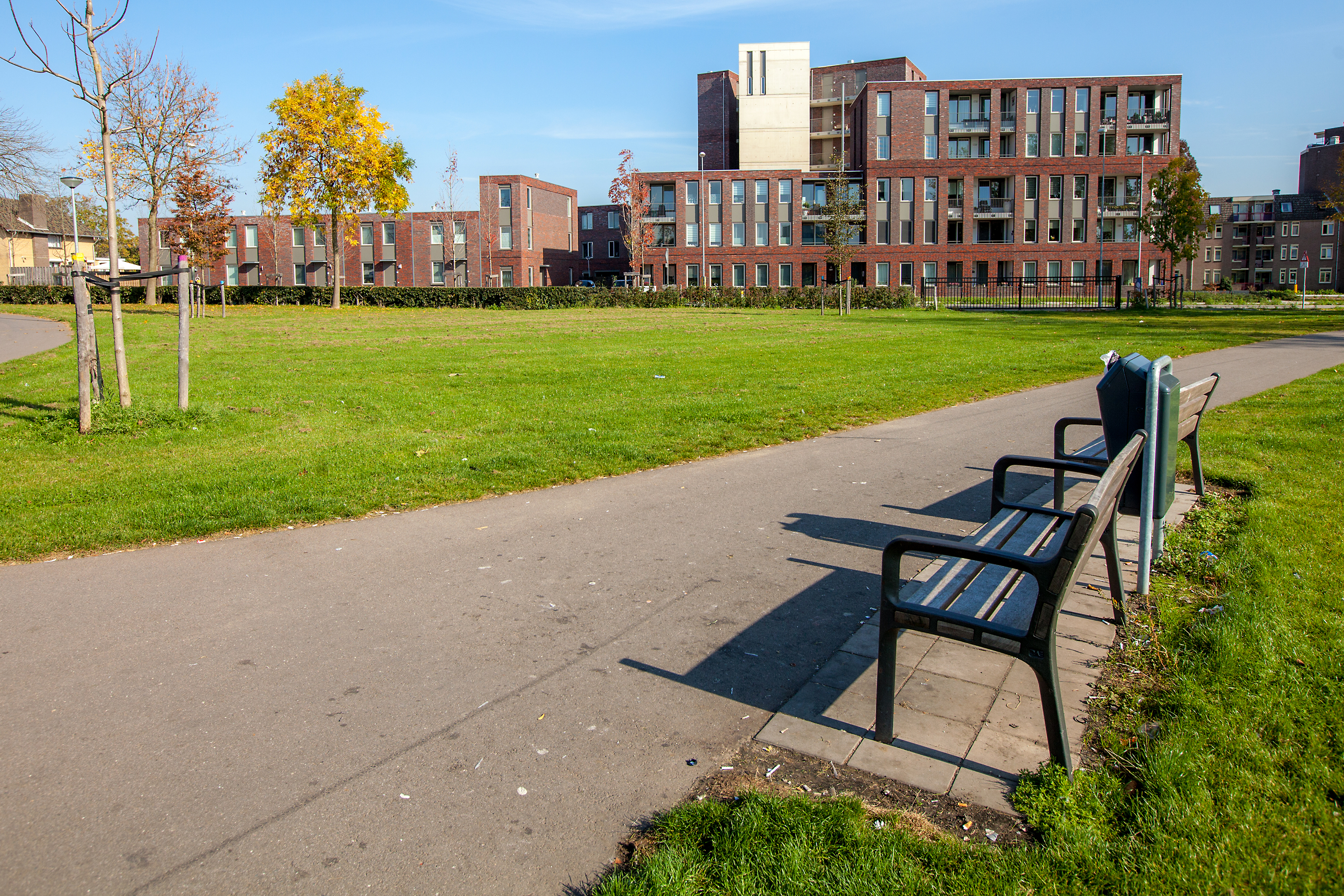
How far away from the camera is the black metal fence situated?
140 feet

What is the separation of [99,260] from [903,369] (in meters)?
11.7

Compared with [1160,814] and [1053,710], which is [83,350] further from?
[1160,814]

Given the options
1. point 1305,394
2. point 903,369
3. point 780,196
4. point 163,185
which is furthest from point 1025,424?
point 780,196

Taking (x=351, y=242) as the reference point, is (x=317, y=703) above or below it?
below

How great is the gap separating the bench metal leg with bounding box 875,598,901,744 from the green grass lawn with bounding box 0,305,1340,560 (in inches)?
182

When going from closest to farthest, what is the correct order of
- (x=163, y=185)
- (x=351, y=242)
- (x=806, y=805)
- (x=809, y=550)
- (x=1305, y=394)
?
(x=806, y=805) → (x=809, y=550) → (x=1305, y=394) → (x=163, y=185) → (x=351, y=242)

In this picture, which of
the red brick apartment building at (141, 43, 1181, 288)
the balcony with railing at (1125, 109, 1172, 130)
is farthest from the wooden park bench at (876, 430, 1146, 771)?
the balcony with railing at (1125, 109, 1172, 130)

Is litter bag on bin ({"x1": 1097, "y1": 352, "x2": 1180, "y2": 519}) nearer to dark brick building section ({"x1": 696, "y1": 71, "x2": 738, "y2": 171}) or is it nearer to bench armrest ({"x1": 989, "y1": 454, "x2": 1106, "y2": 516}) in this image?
bench armrest ({"x1": 989, "y1": 454, "x2": 1106, "y2": 516})

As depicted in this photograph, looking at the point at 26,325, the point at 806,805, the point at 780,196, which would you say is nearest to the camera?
the point at 806,805

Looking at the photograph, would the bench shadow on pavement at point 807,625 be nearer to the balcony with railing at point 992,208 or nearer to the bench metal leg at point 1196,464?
the bench metal leg at point 1196,464

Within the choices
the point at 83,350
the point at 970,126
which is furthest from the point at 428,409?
the point at 970,126

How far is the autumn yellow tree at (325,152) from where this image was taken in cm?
A: 4250

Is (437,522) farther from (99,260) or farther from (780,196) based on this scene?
(780,196)

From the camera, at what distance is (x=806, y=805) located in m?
2.99
